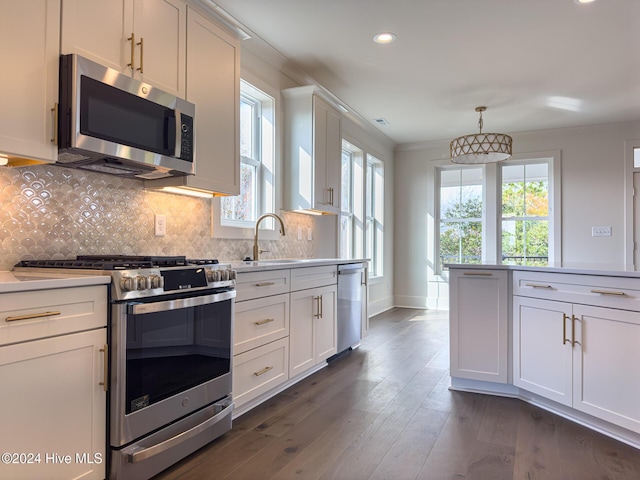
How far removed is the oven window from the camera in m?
1.72

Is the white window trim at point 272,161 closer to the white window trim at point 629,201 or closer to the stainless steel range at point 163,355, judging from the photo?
the stainless steel range at point 163,355

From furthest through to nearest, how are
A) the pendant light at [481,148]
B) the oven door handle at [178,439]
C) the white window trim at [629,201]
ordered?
the white window trim at [629,201] < the pendant light at [481,148] < the oven door handle at [178,439]

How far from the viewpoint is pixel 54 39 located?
1726 millimetres

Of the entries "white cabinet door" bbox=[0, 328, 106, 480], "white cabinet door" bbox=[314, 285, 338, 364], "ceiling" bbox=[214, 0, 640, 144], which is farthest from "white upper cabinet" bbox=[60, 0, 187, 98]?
"white cabinet door" bbox=[314, 285, 338, 364]

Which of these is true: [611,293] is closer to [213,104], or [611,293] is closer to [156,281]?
[156,281]

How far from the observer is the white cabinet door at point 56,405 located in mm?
1358

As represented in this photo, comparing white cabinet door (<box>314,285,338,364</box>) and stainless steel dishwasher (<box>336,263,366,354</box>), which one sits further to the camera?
stainless steel dishwasher (<box>336,263,366,354</box>)

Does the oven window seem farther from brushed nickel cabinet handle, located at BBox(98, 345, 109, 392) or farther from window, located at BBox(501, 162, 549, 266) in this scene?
window, located at BBox(501, 162, 549, 266)

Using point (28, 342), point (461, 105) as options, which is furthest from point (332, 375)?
point (461, 105)

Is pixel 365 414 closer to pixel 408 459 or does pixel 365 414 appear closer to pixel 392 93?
pixel 408 459

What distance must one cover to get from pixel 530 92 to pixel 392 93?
4.65 ft

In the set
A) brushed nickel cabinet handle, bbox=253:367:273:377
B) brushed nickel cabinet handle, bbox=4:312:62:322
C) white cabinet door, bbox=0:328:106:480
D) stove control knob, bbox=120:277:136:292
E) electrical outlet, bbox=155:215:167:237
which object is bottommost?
brushed nickel cabinet handle, bbox=253:367:273:377

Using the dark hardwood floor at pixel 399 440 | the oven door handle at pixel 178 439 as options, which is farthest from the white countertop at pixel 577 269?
the oven door handle at pixel 178 439

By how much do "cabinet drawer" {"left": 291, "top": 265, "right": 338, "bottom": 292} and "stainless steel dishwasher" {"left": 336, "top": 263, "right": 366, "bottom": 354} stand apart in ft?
0.51
